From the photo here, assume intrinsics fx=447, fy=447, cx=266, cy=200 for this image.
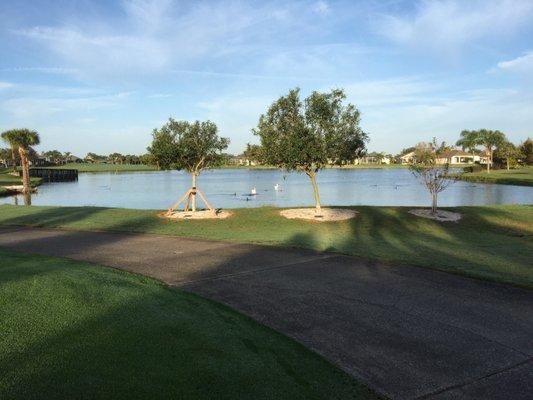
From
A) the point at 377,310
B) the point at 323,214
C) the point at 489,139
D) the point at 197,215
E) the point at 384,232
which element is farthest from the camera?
the point at 489,139

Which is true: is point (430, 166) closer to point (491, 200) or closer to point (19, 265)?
point (19, 265)

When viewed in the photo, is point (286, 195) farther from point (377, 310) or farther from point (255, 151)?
point (377, 310)

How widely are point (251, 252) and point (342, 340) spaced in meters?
6.81

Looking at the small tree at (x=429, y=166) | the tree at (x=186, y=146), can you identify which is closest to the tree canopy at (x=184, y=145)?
the tree at (x=186, y=146)

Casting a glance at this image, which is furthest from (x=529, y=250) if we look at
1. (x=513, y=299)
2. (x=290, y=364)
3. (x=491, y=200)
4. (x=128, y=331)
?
(x=491, y=200)

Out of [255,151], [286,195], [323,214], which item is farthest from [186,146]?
[286,195]

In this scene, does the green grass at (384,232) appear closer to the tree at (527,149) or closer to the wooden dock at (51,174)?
the wooden dock at (51,174)

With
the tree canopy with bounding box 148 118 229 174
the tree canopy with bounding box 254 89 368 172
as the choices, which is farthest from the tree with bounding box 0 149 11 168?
the tree canopy with bounding box 254 89 368 172

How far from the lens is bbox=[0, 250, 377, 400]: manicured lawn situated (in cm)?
494

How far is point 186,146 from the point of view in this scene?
25.8m

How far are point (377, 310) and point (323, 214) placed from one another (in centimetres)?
1460

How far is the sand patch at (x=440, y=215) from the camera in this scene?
845 inches

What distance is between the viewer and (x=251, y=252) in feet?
43.8

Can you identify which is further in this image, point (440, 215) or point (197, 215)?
point (197, 215)
